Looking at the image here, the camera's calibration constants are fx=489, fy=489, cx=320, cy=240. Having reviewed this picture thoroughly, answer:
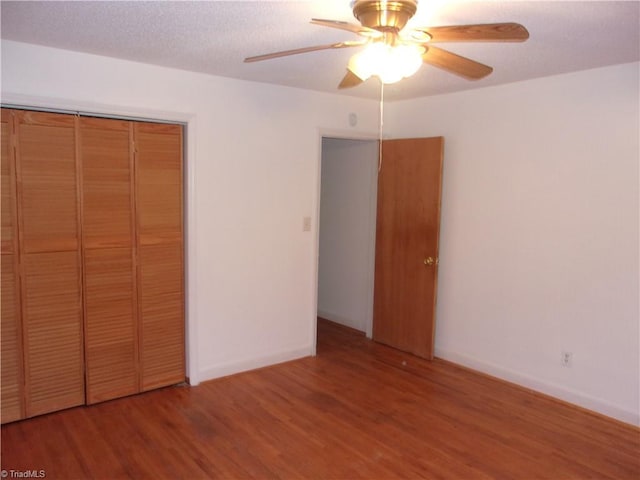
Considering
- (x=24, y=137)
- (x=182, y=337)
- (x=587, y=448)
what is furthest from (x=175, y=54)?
(x=587, y=448)

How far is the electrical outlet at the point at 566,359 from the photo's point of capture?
3391 millimetres

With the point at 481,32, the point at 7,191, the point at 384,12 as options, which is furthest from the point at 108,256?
the point at 481,32

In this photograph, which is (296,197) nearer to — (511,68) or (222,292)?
(222,292)

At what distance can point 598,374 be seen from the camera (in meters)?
3.25

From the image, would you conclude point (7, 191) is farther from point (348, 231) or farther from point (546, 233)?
point (546, 233)

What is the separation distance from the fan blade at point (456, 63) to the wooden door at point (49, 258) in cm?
219

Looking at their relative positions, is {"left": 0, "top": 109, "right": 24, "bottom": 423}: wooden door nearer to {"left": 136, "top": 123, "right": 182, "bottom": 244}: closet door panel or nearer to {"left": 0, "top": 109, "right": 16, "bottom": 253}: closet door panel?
{"left": 0, "top": 109, "right": 16, "bottom": 253}: closet door panel

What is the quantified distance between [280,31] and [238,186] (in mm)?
1497

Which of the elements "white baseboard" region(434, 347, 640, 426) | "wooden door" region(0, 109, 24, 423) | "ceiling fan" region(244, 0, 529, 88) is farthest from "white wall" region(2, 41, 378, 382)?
"ceiling fan" region(244, 0, 529, 88)

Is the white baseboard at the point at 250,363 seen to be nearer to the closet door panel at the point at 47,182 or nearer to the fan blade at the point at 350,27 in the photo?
the closet door panel at the point at 47,182

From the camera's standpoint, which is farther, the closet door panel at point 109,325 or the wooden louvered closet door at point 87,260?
the closet door panel at point 109,325

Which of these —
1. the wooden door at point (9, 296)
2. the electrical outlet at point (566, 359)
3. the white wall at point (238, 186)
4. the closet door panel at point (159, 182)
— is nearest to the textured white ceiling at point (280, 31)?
the white wall at point (238, 186)

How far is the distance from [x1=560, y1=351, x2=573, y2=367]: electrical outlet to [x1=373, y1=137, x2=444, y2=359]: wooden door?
3.43 feet

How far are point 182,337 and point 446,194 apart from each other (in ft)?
7.96
